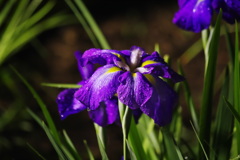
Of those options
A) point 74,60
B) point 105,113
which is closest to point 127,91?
point 105,113

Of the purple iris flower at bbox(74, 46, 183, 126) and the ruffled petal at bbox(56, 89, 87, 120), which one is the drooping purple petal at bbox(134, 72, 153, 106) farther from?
the ruffled petal at bbox(56, 89, 87, 120)

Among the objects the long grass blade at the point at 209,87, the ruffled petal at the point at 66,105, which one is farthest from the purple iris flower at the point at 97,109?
the long grass blade at the point at 209,87

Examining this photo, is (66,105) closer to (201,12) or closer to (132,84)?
(132,84)

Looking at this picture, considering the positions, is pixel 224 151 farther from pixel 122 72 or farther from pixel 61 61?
pixel 61 61

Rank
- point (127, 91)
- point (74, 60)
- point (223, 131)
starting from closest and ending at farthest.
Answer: point (127, 91), point (223, 131), point (74, 60)

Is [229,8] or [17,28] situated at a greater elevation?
[17,28]

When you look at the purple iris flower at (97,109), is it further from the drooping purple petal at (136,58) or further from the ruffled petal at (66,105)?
the drooping purple petal at (136,58)
